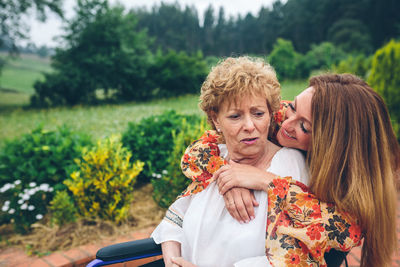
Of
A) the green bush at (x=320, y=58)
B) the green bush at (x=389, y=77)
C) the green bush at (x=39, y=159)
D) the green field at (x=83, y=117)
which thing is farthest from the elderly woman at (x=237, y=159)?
the green bush at (x=320, y=58)

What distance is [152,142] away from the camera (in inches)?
151

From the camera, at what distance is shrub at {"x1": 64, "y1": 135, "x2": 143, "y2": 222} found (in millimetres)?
2939

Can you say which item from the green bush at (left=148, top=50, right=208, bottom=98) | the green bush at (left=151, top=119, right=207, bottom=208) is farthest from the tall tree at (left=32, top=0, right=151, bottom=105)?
the green bush at (left=151, top=119, right=207, bottom=208)

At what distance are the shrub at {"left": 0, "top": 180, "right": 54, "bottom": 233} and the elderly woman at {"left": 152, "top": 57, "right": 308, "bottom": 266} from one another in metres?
1.97

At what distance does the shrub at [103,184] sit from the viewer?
116 inches

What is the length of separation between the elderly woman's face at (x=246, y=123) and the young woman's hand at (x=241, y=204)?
0.77 ft

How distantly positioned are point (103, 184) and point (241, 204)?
6.22 feet

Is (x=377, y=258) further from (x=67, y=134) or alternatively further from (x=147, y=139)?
(x=67, y=134)

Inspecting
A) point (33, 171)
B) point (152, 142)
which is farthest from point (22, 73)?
point (152, 142)

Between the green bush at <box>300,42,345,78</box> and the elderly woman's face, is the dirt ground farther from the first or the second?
the green bush at <box>300,42,345,78</box>

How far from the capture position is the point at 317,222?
4.14ft

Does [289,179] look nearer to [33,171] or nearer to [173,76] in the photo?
[33,171]

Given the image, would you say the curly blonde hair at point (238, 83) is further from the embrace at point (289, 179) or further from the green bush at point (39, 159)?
the green bush at point (39, 159)

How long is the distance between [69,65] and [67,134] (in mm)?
14489
